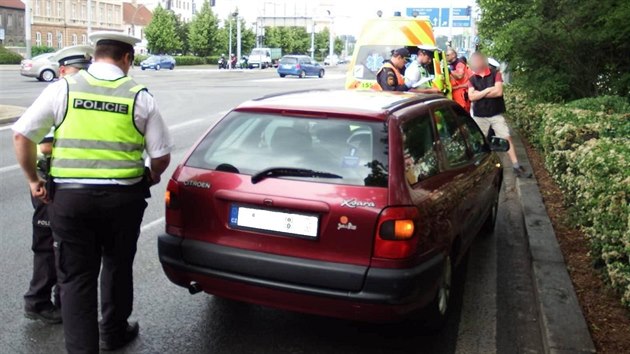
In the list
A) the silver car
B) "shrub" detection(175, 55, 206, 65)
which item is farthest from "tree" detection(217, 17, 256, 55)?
the silver car

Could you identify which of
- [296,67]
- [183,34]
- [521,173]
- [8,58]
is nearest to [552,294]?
[521,173]

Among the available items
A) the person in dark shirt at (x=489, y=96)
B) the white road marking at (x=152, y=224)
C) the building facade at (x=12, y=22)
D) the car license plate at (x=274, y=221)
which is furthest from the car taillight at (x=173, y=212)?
the building facade at (x=12, y=22)

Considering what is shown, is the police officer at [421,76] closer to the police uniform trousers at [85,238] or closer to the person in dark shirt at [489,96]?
the person in dark shirt at [489,96]

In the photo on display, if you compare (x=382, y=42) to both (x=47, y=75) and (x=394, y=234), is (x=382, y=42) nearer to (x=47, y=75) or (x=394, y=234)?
(x=394, y=234)

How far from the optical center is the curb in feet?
12.5

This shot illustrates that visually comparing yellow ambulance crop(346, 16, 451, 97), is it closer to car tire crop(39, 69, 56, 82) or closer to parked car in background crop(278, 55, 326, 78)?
car tire crop(39, 69, 56, 82)

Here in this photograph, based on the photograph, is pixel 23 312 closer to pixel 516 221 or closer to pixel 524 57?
pixel 516 221

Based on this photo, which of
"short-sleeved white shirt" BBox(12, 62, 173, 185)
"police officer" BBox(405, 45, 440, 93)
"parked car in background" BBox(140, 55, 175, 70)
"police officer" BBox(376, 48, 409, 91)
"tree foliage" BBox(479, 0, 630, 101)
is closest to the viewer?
"short-sleeved white shirt" BBox(12, 62, 173, 185)

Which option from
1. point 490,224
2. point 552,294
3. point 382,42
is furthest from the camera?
point 382,42

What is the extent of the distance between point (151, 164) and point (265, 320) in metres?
1.33

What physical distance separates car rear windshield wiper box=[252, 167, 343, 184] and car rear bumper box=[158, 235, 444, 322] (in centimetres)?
42

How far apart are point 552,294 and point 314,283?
1.85 m

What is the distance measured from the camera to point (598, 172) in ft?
17.0

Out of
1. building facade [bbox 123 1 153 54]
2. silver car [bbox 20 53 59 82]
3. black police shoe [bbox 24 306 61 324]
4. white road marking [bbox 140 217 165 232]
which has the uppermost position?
building facade [bbox 123 1 153 54]
